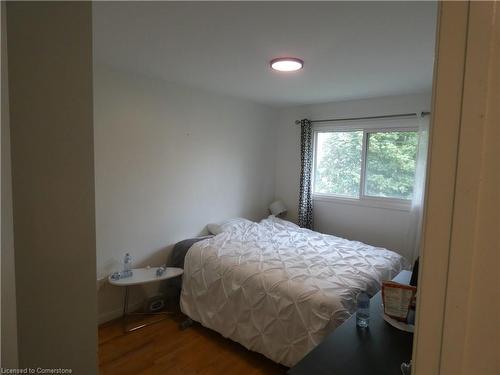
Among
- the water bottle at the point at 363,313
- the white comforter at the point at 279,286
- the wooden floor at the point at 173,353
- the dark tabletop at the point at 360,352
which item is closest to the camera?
the dark tabletop at the point at 360,352

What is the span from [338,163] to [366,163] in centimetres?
40

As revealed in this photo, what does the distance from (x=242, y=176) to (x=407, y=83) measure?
2.26m

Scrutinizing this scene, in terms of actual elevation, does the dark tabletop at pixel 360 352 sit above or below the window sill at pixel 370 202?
below

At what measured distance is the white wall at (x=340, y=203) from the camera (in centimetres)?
349

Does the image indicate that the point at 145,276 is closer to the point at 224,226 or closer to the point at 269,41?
the point at 224,226

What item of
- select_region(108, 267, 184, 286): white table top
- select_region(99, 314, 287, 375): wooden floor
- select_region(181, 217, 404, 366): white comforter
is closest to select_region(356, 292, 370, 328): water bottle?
select_region(181, 217, 404, 366): white comforter

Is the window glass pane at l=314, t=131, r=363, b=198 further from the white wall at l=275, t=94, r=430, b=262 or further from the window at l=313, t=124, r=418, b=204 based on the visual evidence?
the white wall at l=275, t=94, r=430, b=262

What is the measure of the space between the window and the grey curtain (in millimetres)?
149

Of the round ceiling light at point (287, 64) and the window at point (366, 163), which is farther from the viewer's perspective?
the window at point (366, 163)

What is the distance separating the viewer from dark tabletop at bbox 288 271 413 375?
109 centimetres

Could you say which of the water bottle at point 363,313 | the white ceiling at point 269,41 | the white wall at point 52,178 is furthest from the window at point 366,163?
the white wall at point 52,178

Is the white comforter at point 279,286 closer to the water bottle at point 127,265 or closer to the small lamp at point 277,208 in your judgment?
the water bottle at point 127,265

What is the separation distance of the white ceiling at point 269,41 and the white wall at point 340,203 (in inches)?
18.7

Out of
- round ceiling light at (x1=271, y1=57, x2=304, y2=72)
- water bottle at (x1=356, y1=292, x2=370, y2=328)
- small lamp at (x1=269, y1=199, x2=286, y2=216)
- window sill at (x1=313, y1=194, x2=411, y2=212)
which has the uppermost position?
round ceiling light at (x1=271, y1=57, x2=304, y2=72)
